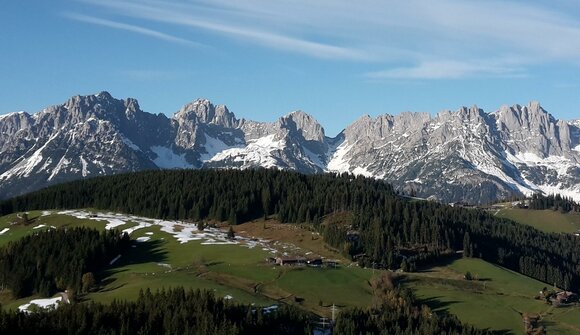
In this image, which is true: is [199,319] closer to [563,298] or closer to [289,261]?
[289,261]

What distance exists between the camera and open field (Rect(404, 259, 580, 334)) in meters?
155

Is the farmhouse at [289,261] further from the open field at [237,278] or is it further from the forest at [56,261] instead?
the forest at [56,261]

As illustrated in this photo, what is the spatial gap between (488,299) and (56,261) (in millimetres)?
108174

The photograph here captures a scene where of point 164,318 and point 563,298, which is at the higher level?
point 164,318

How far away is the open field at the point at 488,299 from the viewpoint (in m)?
155

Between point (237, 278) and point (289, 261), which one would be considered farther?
point (289, 261)

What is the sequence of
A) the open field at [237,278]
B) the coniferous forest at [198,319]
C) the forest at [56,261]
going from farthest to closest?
the forest at [56,261]
the open field at [237,278]
the coniferous forest at [198,319]

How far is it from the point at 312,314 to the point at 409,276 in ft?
152

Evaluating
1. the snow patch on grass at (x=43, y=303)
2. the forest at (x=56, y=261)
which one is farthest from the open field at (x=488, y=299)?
the snow patch on grass at (x=43, y=303)

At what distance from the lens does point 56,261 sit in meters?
178

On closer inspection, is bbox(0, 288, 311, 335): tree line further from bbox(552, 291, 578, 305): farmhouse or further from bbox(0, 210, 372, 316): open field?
bbox(552, 291, 578, 305): farmhouse

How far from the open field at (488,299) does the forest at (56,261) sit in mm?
79323

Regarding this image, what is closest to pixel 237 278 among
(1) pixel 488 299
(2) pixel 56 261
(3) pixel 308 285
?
(3) pixel 308 285

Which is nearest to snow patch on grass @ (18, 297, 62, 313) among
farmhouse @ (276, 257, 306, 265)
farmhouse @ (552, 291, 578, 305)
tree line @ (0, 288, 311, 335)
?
tree line @ (0, 288, 311, 335)
